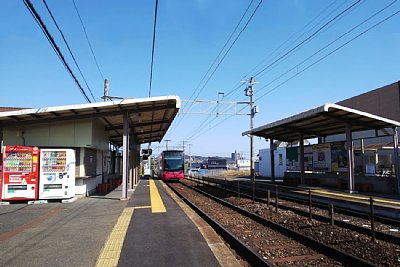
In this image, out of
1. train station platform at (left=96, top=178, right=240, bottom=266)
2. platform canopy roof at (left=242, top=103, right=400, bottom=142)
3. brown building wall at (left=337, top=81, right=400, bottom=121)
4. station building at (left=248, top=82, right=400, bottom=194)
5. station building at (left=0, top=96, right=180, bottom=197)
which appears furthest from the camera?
brown building wall at (left=337, top=81, right=400, bottom=121)

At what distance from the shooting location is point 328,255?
699 cm

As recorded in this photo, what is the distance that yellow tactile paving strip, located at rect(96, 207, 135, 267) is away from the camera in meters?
6.03

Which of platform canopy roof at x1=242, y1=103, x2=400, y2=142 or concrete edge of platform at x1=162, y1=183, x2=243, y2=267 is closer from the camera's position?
concrete edge of platform at x1=162, y1=183, x2=243, y2=267

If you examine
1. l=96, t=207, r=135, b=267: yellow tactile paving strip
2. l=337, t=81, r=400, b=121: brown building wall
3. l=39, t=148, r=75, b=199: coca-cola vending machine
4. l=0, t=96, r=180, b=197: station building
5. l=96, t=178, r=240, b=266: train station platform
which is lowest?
l=96, t=178, r=240, b=266: train station platform

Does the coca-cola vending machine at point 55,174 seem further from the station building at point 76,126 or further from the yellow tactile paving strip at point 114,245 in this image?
the yellow tactile paving strip at point 114,245

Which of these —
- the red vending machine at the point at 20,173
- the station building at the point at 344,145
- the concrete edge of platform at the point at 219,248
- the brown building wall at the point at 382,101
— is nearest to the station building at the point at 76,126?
the red vending machine at the point at 20,173

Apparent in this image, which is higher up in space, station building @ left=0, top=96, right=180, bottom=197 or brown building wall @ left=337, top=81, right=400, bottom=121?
brown building wall @ left=337, top=81, right=400, bottom=121

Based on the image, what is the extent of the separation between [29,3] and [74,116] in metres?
8.88

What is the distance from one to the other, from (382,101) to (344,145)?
1966 centimetres

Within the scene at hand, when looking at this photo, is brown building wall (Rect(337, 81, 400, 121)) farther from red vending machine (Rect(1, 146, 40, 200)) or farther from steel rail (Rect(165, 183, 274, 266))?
red vending machine (Rect(1, 146, 40, 200))

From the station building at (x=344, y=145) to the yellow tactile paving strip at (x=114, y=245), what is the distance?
38.5 feet

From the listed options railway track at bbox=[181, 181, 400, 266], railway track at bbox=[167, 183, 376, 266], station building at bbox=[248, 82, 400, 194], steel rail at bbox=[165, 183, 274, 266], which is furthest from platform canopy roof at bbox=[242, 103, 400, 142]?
steel rail at bbox=[165, 183, 274, 266]

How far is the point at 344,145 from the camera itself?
24.1 m

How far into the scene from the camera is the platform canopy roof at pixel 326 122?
18.1 m
